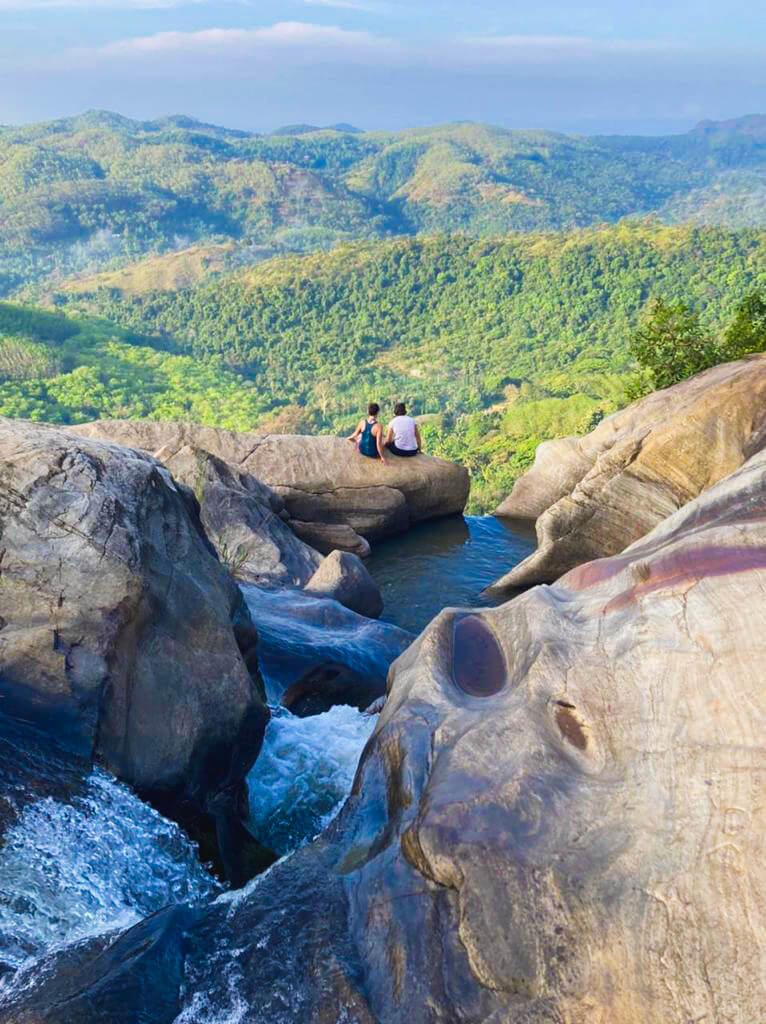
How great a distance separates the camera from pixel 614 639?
21.4ft

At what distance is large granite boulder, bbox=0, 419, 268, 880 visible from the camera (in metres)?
6.95

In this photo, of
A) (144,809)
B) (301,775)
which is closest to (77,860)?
(144,809)

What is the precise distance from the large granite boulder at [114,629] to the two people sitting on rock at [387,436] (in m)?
11.0

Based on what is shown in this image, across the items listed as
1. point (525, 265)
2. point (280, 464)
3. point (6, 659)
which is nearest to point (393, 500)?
point (280, 464)

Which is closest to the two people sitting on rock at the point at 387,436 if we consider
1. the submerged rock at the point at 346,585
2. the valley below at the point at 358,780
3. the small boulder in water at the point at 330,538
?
the small boulder in water at the point at 330,538

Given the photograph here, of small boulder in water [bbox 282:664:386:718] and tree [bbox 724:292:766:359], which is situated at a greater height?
tree [bbox 724:292:766:359]

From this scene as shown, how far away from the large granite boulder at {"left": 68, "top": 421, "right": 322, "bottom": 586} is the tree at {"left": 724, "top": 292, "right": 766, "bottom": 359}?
425 inches

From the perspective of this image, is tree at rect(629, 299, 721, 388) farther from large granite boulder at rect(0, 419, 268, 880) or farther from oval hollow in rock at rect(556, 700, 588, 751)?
oval hollow in rock at rect(556, 700, 588, 751)

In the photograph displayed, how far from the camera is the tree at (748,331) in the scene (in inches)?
814

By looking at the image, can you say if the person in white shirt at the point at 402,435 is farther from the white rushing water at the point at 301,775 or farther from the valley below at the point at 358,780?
the white rushing water at the point at 301,775

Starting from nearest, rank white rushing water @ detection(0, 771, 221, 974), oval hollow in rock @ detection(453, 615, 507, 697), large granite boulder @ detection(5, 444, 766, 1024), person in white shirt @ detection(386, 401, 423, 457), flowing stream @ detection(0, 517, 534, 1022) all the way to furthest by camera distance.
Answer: large granite boulder @ detection(5, 444, 766, 1024) < white rushing water @ detection(0, 771, 221, 974) < flowing stream @ detection(0, 517, 534, 1022) < oval hollow in rock @ detection(453, 615, 507, 697) < person in white shirt @ detection(386, 401, 423, 457)

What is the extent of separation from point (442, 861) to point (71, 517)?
3829 millimetres

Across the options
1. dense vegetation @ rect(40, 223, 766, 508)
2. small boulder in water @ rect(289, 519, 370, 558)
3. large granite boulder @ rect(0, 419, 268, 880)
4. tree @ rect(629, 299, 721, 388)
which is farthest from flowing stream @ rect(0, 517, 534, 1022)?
dense vegetation @ rect(40, 223, 766, 508)

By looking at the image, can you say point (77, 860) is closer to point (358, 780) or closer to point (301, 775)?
point (358, 780)
